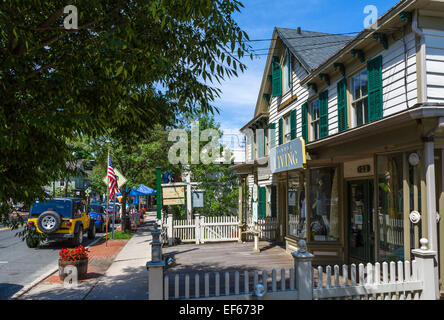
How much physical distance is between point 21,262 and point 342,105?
11.6 meters

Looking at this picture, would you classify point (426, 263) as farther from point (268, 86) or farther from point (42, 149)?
point (268, 86)

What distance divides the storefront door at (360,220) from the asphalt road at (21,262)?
8535 mm

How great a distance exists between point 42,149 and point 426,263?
619 cm

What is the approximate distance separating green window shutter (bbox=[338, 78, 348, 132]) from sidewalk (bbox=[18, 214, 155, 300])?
23.1 feet

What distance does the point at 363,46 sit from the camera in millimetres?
9453

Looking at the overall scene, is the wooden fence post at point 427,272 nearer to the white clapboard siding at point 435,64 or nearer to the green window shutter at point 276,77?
the white clapboard siding at point 435,64

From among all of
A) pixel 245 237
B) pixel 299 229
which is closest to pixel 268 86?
pixel 245 237

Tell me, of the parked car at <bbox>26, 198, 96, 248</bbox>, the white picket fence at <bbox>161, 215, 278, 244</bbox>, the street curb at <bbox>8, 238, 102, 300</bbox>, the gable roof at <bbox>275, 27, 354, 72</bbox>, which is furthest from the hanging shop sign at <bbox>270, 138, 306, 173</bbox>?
the parked car at <bbox>26, 198, 96, 248</bbox>

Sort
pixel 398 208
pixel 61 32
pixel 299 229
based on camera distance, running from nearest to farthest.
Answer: pixel 61 32, pixel 398 208, pixel 299 229

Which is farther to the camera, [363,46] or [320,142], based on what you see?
[363,46]

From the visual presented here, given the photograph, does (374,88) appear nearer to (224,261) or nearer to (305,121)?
(305,121)

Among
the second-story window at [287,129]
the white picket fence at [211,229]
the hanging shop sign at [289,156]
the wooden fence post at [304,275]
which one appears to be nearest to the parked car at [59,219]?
the white picket fence at [211,229]

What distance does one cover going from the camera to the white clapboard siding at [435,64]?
730 centimetres

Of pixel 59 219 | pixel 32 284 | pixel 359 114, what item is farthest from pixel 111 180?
pixel 359 114
